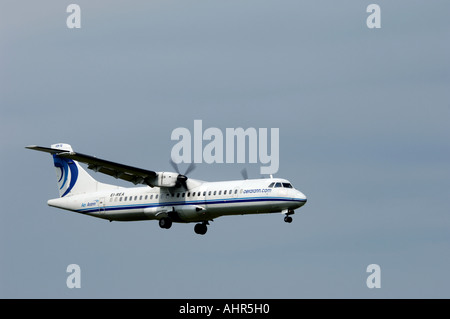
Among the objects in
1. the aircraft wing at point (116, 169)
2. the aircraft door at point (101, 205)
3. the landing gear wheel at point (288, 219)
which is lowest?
the landing gear wheel at point (288, 219)

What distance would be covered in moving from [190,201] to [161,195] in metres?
2.34

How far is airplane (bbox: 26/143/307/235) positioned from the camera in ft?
195

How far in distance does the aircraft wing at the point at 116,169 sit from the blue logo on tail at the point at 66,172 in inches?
197

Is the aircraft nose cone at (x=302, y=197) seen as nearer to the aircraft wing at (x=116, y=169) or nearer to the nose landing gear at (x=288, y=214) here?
the nose landing gear at (x=288, y=214)

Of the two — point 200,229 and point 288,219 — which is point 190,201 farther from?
point 288,219

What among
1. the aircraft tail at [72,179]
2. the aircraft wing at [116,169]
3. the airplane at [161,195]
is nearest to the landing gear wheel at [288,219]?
the airplane at [161,195]

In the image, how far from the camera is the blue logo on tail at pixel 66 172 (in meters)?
68.3

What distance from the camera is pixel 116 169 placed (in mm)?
63438

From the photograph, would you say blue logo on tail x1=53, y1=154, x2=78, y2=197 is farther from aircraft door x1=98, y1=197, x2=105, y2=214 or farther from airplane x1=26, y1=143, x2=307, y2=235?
aircraft door x1=98, y1=197, x2=105, y2=214
